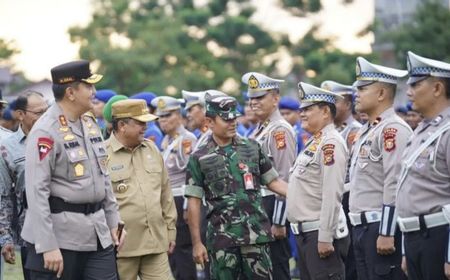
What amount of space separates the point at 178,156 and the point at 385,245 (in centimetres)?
457

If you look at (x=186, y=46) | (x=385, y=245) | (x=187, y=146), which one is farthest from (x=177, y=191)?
(x=186, y=46)

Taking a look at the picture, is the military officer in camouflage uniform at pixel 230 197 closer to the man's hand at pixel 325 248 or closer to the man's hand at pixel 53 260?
the man's hand at pixel 325 248

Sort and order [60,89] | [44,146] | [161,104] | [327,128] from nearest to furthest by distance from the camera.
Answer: [44,146]
[60,89]
[327,128]
[161,104]

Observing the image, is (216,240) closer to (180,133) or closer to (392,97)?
(392,97)

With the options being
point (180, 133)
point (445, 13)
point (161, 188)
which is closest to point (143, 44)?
point (445, 13)

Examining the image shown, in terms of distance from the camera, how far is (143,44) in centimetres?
4512

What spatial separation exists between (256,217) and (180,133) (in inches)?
159

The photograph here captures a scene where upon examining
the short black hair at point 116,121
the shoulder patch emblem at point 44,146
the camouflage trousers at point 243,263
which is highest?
the shoulder patch emblem at point 44,146

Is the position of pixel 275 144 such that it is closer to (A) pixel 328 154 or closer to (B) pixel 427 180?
(A) pixel 328 154

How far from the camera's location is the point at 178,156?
12547mm

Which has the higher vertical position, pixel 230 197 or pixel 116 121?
pixel 116 121

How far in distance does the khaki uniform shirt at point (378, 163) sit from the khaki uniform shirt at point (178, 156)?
378cm

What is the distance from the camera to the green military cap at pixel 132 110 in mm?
9422

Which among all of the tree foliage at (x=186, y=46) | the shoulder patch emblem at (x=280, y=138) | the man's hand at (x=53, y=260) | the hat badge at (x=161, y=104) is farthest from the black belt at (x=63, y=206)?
the tree foliage at (x=186, y=46)
